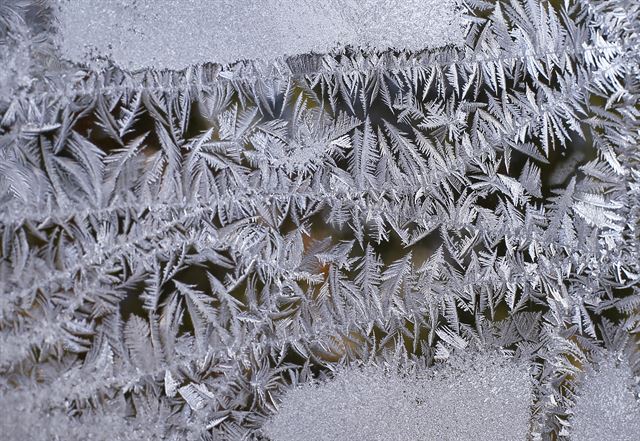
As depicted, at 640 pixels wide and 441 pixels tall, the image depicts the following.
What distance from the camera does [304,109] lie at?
0.34 metres

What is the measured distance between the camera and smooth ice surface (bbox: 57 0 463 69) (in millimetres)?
324

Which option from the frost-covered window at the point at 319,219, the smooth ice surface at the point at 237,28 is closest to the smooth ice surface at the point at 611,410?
the frost-covered window at the point at 319,219

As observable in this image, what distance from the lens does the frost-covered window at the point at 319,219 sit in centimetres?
33

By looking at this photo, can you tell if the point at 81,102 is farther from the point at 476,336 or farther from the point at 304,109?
the point at 476,336

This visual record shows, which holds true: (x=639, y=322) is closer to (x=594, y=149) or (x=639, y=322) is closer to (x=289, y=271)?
(x=594, y=149)

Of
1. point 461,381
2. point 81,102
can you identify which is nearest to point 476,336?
point 461,381

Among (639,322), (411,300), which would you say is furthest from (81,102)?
(639,322)

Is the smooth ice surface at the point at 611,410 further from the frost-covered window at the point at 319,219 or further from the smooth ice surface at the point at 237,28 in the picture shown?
the smooth ice surface at the point at 237,28

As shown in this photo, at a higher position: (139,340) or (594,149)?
(594,149)

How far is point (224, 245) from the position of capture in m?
0.34

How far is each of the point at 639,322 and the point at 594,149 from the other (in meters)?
0.12

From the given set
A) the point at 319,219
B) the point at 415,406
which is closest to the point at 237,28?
the point at 319,219

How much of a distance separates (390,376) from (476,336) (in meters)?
0.06

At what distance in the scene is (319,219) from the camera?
0.35 m
